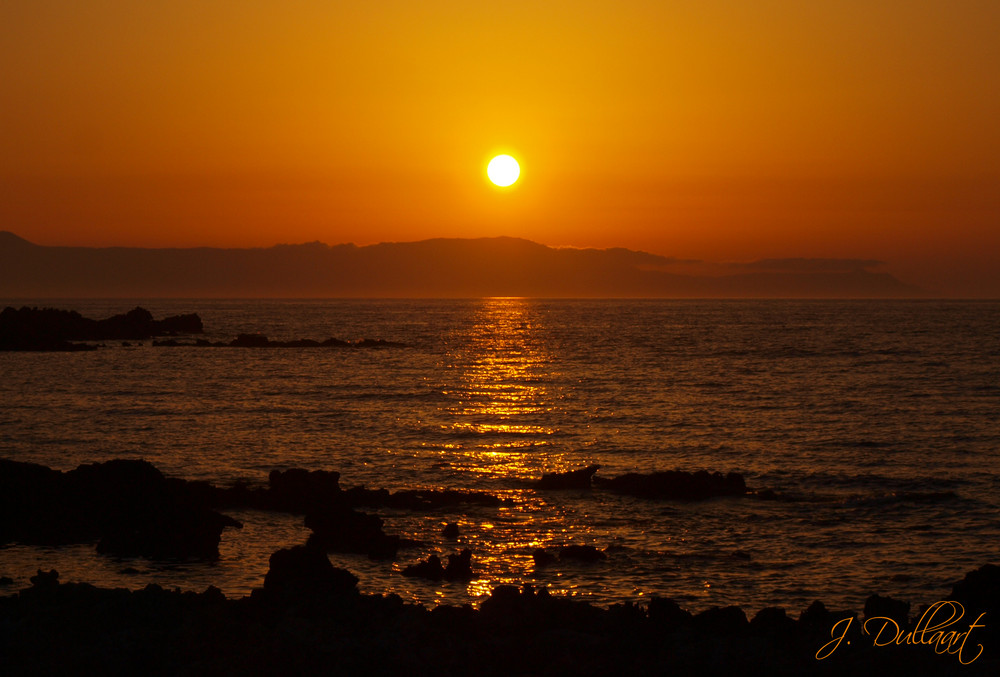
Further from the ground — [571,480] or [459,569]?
[571,480]

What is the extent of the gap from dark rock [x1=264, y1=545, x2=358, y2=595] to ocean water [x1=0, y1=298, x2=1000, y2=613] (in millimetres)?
2556

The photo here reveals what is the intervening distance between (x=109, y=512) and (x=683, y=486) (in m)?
17.0

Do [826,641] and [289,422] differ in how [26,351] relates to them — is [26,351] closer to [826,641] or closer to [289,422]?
[289,422]

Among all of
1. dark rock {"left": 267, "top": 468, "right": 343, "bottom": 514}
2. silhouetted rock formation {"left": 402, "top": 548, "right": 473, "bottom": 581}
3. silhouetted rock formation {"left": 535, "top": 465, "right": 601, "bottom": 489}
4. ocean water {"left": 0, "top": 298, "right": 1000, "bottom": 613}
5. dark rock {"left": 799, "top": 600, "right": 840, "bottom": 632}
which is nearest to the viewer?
dark rock {"left": 799, "top": 600, "right": 840, "bottom": 632}

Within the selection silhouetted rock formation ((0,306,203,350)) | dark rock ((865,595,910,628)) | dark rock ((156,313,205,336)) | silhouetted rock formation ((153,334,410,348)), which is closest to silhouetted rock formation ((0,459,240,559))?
dark rock ((865,595,910,628))

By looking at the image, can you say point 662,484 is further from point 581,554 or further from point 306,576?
point 306,576

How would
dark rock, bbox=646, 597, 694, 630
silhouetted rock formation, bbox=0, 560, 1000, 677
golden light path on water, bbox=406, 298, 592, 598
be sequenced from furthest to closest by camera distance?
golden light path on water, bbox=406, 298, 592, 598 → dark rock, bbox=646, 597, 694, 630 → silhouetted rock formation, bbox=0, 560, 1000, 677

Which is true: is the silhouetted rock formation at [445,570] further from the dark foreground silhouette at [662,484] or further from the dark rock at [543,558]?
the dark foreground silhouette at [662,484]

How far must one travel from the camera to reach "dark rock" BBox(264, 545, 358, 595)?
16.9 metres

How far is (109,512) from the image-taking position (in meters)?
23.4

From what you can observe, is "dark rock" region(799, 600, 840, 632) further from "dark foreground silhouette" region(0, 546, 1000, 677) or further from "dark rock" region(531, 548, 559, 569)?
"dark rock" region(531, 548, 559, 569)

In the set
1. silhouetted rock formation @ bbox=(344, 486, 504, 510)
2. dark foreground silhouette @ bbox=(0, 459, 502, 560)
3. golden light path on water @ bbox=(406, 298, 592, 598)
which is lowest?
golden light path on water @ bbox=(406, 298, 592, 598)

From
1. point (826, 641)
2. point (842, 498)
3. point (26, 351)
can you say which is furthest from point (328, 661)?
point (26, 351)

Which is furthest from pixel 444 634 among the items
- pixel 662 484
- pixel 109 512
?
pixel 662 484
